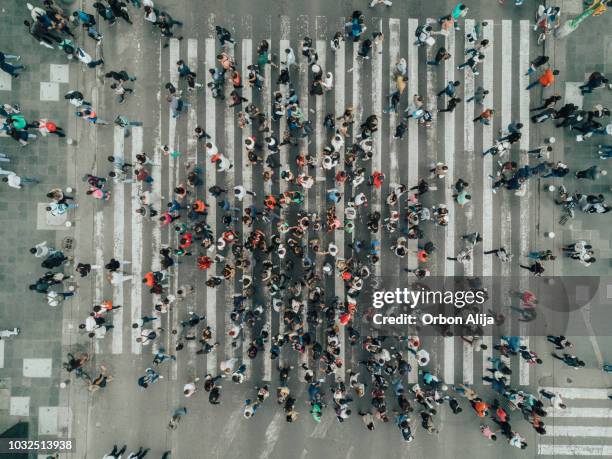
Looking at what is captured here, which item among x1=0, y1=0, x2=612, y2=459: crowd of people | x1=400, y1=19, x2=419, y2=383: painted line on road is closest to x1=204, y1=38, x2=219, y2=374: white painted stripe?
x1=0, y1=0, x2=612, y2=459: crowd of people

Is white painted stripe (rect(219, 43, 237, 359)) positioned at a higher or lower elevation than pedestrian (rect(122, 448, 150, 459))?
higher

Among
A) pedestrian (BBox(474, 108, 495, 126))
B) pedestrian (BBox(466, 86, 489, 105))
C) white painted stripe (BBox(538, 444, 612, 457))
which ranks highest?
pedestrian (BBox(466, 86, 489, 105))

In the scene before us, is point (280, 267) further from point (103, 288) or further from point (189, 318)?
point (103, 288)

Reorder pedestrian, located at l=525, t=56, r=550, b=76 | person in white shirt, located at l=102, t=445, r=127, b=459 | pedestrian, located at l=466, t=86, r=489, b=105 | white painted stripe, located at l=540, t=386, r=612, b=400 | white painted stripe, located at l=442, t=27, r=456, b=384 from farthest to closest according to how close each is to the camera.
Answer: white painted stripe, located at l=540, t=386, r=612, b=400 → white painted stripe, located at l=442, t=27, r=456, b=384 → pedestrian, located at l=466, t=86, r=489, b=105 → person in white shirt, located at l=102, t=445, r=127, b=459 → pedestrian, located at l=525, t=56, r=550, b=76

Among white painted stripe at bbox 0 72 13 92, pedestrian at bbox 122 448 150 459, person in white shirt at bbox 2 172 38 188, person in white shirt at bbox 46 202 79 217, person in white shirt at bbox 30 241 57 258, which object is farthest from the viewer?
white painted stripe at bbox 0 72 13 92

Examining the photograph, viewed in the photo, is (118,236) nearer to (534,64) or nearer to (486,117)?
(486,117)

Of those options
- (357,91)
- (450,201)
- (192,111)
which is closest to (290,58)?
(357,91)

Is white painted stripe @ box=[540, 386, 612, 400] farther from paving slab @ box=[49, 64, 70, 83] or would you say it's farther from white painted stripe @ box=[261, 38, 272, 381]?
paving slab @ box=[49, 64, 70, 83]

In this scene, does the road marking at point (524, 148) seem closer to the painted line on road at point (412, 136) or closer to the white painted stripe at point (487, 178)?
the white painted stripe at point (487, 178)
